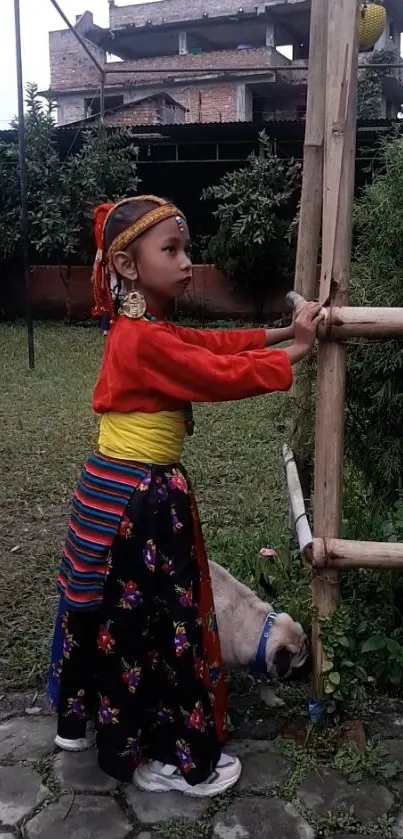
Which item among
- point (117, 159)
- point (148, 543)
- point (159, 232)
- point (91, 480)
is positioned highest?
point (117, 159)

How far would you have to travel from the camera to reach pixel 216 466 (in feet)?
18.0

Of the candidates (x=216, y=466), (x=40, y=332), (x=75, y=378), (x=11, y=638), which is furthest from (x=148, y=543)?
(x=40, y=332)

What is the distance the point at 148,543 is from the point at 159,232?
82 centimetres

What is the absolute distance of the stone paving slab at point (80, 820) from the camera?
83.1 inches

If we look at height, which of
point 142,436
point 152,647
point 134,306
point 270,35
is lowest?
point 152,647

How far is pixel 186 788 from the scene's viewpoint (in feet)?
7.47

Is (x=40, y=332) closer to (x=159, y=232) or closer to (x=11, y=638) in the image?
(x=11, y=638)

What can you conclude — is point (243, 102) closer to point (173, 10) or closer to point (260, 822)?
point (173, 10)

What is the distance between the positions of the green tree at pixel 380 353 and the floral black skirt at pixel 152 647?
1.03 meters

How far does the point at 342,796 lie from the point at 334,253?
151 centimetres

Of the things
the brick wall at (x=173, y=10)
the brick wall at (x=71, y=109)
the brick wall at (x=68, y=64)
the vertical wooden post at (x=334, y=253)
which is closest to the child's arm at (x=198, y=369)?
the vertical wooden post at (x=334, y=253)

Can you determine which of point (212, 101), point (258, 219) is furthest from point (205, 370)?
point (212, 101)

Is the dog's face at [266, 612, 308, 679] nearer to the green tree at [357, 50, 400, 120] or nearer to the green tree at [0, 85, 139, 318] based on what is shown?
the green tree at [0, 85, 139, 318]

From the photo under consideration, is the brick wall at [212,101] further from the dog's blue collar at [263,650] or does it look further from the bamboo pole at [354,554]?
the bamboo pole at [354,554]
